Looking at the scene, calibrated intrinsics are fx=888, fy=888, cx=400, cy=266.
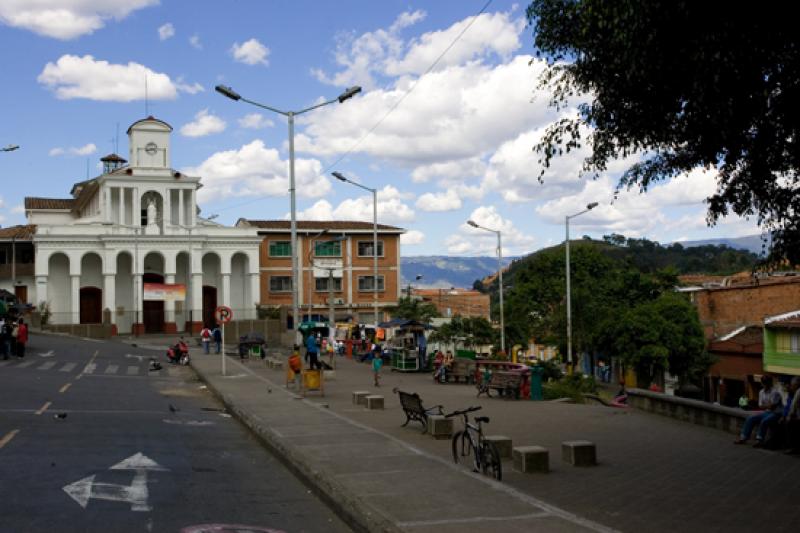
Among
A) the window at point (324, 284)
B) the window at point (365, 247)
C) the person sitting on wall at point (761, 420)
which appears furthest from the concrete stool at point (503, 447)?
the window at point (365, 247)

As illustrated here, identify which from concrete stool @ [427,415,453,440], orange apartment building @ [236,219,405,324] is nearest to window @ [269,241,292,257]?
orange apartment building @ [236,219,405,324]

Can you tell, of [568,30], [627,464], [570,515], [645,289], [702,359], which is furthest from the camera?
[645,289]

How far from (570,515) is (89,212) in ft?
231

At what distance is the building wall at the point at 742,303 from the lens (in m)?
43.2

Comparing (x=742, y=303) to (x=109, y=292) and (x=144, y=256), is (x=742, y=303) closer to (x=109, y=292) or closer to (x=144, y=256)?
(x=144, y=256)

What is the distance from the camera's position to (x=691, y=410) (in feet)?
58.5

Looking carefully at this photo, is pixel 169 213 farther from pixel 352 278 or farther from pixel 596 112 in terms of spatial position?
pixel 596 112

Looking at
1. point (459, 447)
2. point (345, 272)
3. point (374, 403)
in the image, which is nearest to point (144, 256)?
point (345, 272)

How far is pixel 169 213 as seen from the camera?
217 ft

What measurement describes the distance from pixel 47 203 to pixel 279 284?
75.7 ft

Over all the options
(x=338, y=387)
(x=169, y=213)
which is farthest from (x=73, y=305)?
(x=338, y=387)

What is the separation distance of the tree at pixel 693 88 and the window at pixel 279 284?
207 feet

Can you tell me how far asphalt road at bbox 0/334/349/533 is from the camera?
919 centimetres

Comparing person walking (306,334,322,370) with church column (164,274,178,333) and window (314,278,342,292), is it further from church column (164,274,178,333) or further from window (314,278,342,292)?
window (314,278,342,292)
